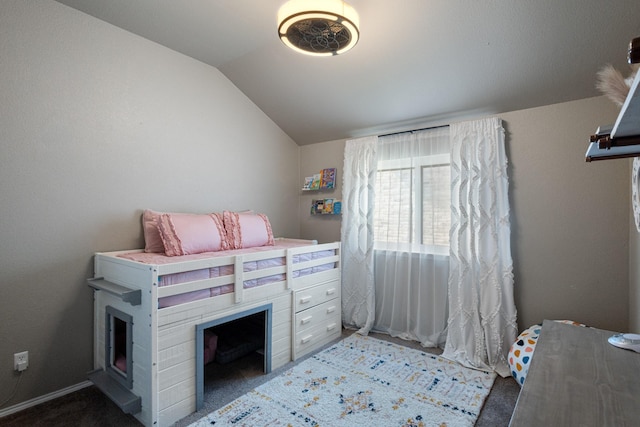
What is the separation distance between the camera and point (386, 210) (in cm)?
317

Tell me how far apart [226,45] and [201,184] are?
1212 mm

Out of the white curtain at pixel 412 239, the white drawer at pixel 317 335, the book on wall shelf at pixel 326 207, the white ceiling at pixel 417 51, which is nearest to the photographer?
the white ceiling at pixel 417 51

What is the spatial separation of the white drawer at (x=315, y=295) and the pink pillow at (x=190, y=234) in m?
0.77

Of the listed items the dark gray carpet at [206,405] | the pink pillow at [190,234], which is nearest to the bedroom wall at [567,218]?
the dark gray carpet at [206,405]

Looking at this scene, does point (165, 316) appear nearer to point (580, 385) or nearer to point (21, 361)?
point (21, 361)

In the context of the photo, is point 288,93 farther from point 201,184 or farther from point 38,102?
point 38,102

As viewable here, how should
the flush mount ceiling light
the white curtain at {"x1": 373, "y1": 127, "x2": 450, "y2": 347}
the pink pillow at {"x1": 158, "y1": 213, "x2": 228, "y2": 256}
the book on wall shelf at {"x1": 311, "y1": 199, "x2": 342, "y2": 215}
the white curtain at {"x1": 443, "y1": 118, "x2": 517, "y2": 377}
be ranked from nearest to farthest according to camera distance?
the flush mount ceiling light
the pink pillow at {"x1": 158, "y1": 213, "x2": 228, "y2": 256}
the white curtain at {"x1": 443, "y1": 118, "x2": 517, "y2": 377}
the white curtain at {"x1": 373, "y1": 127, "x2": 450, "y2": 347}
the book on wall shelf at {"x1": 311, "y1": 199, "x2": 342, "y2": 215}

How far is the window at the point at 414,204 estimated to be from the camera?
2867 mm

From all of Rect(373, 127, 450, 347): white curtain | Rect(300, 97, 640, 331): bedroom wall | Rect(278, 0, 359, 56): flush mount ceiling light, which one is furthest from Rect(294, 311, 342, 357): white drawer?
Rect(278, 0, 359, 56): flush mount ceiling light

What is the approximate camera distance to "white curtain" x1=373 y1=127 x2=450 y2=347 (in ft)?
9.39

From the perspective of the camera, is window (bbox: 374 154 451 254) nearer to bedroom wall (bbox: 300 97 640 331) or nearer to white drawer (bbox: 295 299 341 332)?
bedroom wall (bbox: 300 97 640 331)

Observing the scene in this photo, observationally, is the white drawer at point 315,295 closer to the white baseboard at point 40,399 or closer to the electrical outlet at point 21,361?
the white baseboard at point 40,399

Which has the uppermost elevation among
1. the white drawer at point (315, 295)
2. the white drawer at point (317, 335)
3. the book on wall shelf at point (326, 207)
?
the book on wall shelf at point (326, 207)

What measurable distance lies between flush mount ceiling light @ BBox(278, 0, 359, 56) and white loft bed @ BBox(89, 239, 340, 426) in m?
1.44
